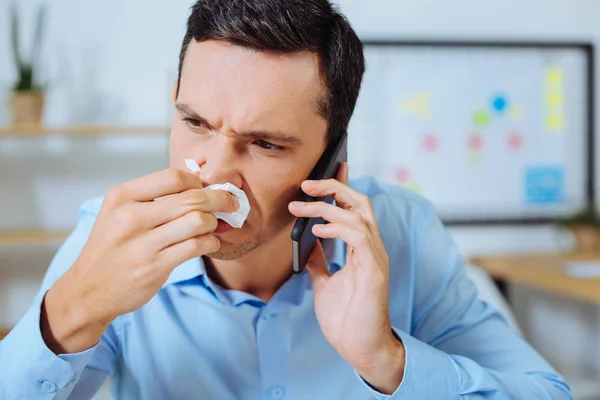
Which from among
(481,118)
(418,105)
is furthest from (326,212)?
(481,118)

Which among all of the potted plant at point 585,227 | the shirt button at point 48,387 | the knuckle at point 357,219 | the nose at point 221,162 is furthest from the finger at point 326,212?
the potted plant at point 585,227

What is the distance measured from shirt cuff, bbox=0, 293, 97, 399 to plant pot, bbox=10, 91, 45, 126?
1.66m

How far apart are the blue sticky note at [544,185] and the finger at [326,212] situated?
233 cm

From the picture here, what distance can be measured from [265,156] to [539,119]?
236 cm

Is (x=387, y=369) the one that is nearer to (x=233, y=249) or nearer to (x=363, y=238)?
(x=363, y=238)

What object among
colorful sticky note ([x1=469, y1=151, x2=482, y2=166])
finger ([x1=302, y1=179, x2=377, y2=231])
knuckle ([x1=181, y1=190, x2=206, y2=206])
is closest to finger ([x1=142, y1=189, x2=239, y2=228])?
knuckle ([x1=181, y1=190, x2=206, y2=206])

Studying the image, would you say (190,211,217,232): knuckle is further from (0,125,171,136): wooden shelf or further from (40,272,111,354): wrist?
(0,125,171,136): wooden shelf

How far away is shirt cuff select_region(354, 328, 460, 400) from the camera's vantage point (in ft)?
3.40

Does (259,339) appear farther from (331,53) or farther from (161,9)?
(161,9)

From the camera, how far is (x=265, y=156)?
112cm

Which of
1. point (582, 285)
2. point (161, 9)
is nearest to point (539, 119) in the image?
point (582, 285)

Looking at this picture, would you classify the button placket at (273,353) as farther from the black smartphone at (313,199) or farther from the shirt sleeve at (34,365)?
the shirt sleeve at (34,365)

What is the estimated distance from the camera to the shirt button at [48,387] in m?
0.98

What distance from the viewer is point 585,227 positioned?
10.0 feet
